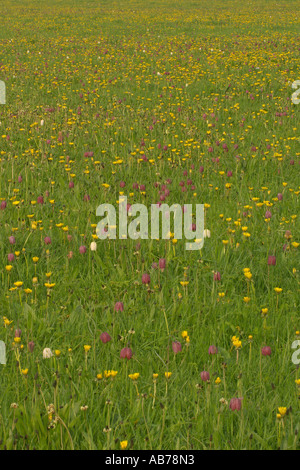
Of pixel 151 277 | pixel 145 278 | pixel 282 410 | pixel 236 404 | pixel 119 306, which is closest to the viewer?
pixel 282 410

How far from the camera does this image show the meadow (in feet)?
8.34

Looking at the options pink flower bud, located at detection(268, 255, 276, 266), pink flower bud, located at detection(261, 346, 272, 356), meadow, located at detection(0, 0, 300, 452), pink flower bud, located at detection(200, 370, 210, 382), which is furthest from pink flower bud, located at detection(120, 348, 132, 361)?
pink flower bud, located at detection(268, 255, 276, 266)

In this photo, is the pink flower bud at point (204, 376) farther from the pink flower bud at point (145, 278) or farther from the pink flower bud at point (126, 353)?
the pink flower bud at point (145, 278)

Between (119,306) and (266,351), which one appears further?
(119,306)

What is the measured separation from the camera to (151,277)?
384 centimetres

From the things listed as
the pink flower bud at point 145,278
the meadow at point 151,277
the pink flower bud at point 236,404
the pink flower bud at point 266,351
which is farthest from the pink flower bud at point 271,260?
the pink flower bud at point 236,404

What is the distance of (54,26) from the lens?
870 inches

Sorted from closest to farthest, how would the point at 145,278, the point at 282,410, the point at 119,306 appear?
the point at 282,410, the point at 119,306, the point at 145,278

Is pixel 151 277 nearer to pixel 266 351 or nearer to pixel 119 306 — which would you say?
pixel 119 306

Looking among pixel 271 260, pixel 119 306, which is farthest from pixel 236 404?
pixel 271 260

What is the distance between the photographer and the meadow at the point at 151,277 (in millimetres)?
2543
